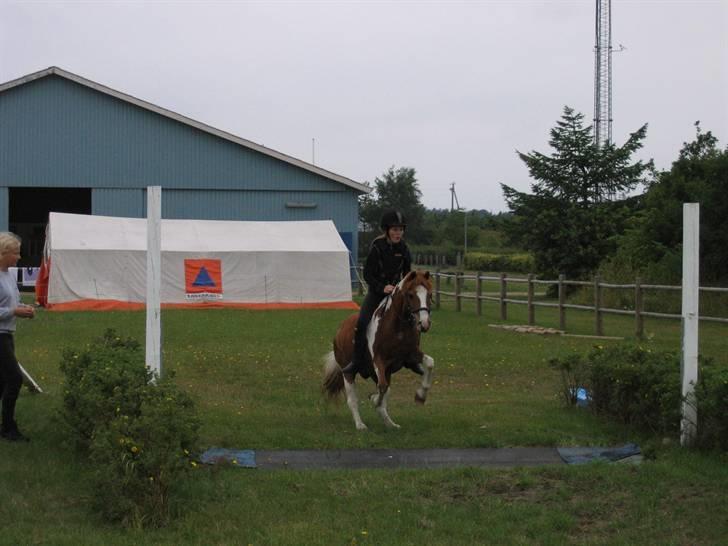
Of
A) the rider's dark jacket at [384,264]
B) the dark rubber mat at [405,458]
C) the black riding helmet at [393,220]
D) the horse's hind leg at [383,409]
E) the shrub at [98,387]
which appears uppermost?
the black riding helmet at [393,220]

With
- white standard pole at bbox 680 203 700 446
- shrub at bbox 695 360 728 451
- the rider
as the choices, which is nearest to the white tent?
the rider

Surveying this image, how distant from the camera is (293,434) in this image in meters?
8.96

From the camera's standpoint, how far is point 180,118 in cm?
3625

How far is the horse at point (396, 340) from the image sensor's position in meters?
8.73

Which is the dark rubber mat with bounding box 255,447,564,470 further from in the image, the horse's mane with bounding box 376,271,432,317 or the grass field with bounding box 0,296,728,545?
the horse's mane with bounding box 376,271,432,317

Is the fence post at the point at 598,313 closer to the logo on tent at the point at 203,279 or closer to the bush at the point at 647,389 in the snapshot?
the bush at the point at 647,389

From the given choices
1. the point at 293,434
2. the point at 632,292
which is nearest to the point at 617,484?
the point at 293,434

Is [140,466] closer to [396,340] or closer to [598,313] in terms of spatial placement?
[396,340]

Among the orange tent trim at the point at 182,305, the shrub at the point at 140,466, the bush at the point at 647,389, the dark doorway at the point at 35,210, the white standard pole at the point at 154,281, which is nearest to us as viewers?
the shrub at the point at 140,466

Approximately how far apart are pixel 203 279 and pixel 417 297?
2085 centimetres

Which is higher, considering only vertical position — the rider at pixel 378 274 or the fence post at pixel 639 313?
the rider at pixel 378 274

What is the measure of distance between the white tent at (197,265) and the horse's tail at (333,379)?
1856cm

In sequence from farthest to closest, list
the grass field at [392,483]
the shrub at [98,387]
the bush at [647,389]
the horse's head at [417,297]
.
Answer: the horse's head at [417,297]
the bush at [647,389]
the shrub at [98,387]
the grass field at [392,483]

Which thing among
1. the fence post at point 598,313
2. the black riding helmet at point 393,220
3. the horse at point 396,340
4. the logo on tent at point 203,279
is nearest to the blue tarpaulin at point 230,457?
the horse at point 396,340
